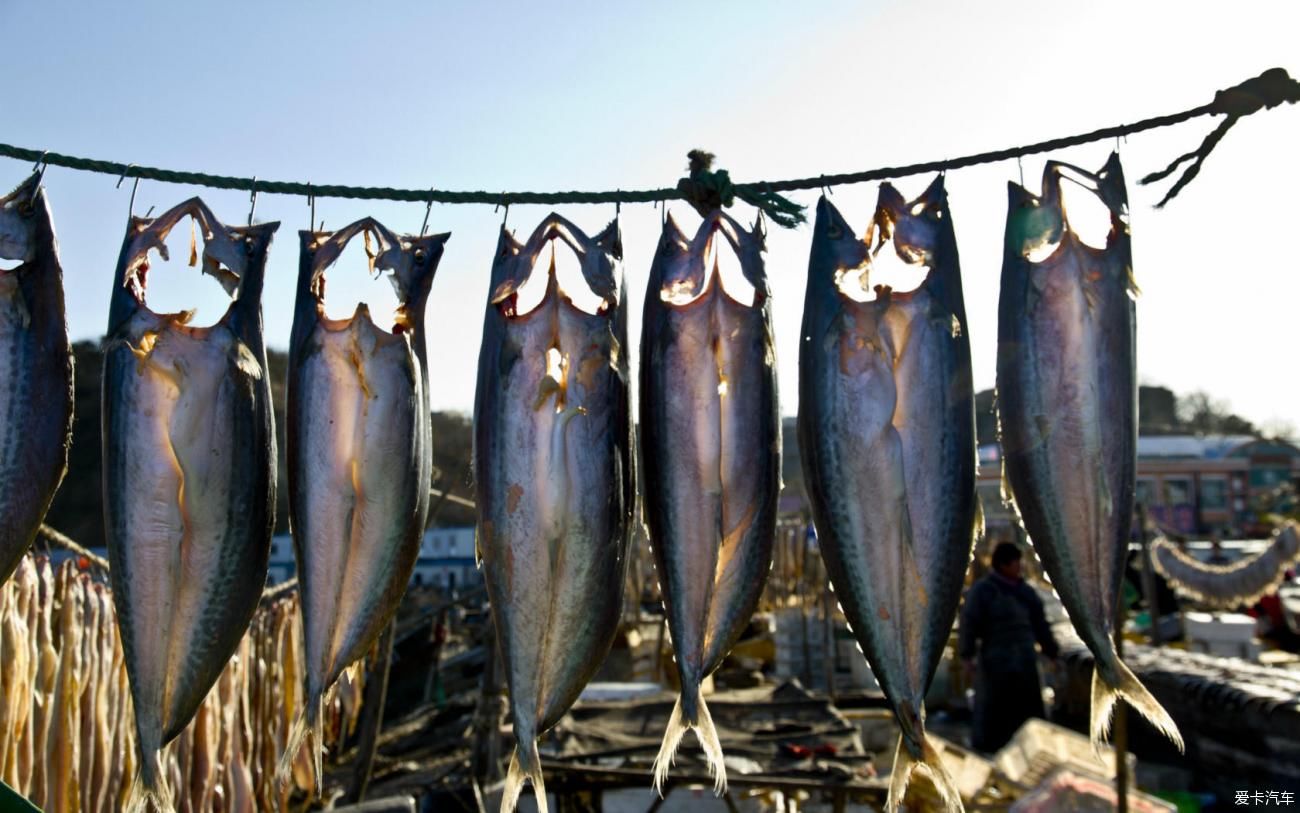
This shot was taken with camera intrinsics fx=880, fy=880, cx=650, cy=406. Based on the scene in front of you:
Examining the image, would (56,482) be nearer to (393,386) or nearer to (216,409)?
(216,409)

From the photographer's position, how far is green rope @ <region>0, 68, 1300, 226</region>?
2.53 metres

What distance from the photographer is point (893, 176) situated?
2.60 m

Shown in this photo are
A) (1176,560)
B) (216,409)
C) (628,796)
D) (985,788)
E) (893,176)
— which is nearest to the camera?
(216,409)

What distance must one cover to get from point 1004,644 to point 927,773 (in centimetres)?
696

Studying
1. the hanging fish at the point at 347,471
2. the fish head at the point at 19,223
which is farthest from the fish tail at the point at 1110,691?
the fish head at the point at 19,223

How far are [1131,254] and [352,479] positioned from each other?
229cm

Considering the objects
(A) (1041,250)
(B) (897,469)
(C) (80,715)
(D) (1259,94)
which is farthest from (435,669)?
(D) (1259,94)

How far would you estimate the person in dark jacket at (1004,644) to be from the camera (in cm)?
861

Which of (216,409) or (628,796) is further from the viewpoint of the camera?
(628,796)

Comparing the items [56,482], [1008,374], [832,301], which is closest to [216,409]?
[56,482]

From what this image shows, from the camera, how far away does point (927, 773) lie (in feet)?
7.73

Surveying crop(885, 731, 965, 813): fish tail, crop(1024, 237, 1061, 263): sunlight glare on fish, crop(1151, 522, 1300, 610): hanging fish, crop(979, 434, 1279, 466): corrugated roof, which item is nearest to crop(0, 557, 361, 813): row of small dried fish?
crop(885, 731, 965, 813): fish tail

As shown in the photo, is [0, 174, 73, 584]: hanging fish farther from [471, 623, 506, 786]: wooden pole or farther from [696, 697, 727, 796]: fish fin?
[471, 623, 506, 786]: wooden pole

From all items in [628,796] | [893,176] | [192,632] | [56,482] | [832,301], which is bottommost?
[628,796]
